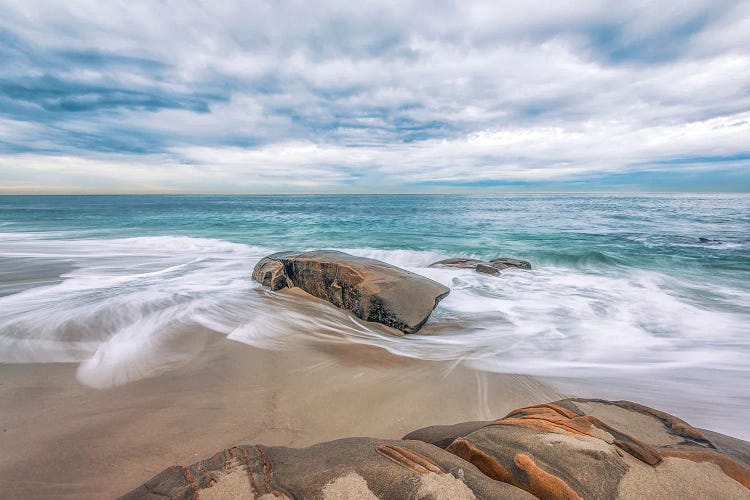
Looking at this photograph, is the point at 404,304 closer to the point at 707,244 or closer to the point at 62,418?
the point at 62,418

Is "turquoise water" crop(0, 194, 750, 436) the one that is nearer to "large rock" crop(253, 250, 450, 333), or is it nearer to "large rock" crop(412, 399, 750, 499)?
"large rock" crop(253, 250, 450, 333)

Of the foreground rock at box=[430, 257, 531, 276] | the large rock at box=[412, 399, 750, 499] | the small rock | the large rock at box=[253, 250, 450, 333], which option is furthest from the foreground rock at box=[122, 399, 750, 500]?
the foreground rock at box=[430, 257, 531, 276]

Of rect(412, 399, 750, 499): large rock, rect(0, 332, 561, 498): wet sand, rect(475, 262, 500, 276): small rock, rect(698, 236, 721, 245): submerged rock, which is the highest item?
rect(412, 399, 750, 499): large rock

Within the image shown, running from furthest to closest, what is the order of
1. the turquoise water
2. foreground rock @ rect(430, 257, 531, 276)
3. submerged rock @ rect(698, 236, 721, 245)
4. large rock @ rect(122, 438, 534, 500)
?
submerged rock @ rect(698, 236, 721, 245), foreground rock @ rect(430, 257, 531, 276), the turquoise water, large rock @ rect(122, 438, 534, 500)

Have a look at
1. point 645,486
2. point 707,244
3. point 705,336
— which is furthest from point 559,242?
point 645,486

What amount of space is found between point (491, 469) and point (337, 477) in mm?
781

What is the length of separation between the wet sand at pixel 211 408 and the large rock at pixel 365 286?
1.07 metres

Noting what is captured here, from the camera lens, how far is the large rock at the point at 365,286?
5238 millimetres

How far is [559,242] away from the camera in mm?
15273

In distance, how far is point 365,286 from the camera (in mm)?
5605

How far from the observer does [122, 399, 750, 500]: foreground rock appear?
1605mm

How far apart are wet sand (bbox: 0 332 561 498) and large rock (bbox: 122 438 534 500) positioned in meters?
0.67

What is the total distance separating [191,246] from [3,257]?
211 inches

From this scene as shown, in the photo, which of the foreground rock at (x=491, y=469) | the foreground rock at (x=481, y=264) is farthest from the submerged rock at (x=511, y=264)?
the foreground rock at (x=491, y=469)
